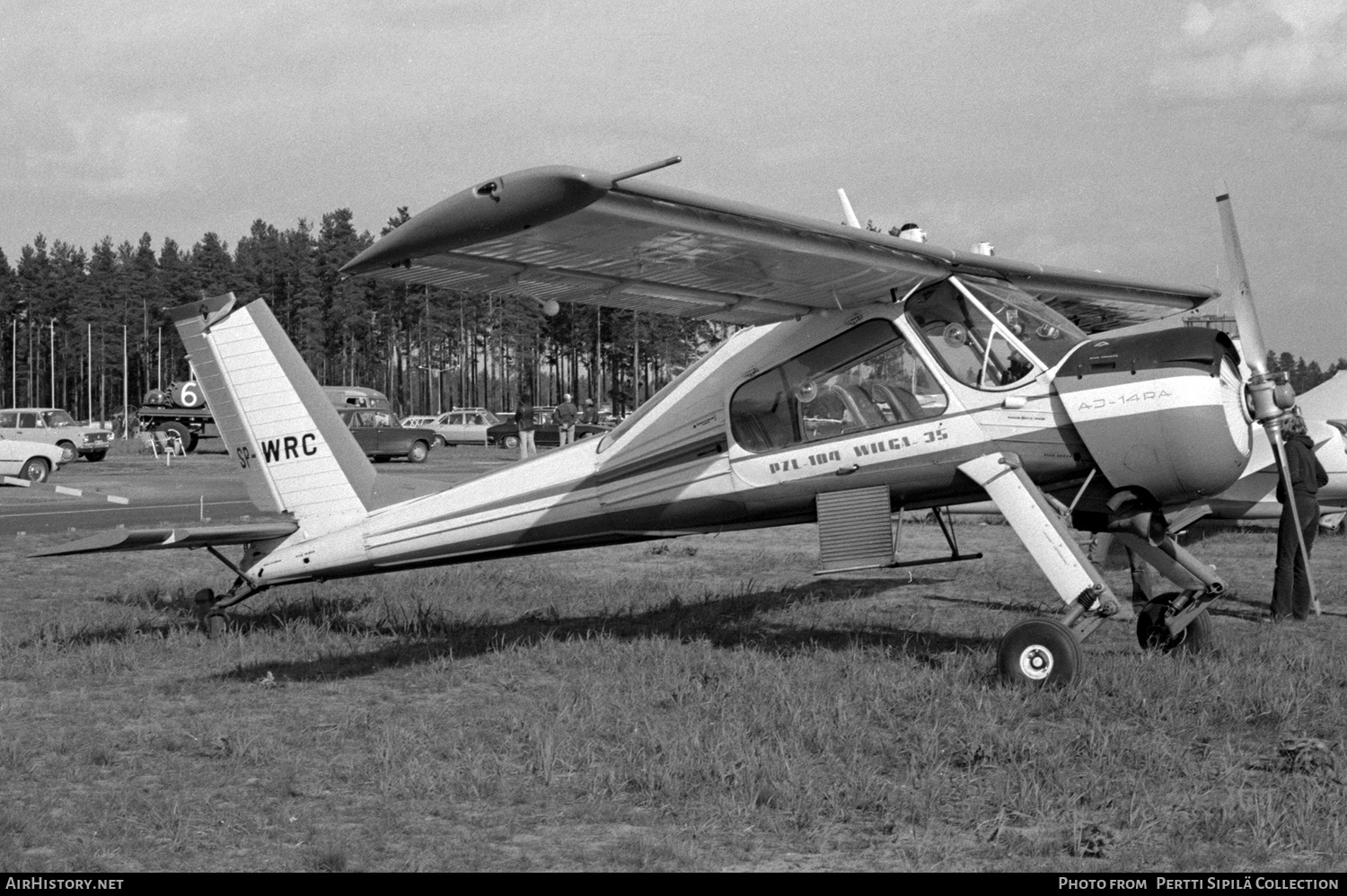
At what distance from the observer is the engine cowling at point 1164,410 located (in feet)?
22.6

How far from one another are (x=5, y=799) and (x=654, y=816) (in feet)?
8.98

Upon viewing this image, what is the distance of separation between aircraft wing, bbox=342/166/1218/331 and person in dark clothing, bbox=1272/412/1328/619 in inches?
102

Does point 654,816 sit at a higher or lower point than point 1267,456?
lower

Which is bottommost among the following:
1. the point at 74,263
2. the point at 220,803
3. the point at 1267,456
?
the point at 220,803

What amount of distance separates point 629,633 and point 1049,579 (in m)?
3.43

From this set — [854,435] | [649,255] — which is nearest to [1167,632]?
[854,435]

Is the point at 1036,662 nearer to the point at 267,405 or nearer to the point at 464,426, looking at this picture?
the point at 267,405

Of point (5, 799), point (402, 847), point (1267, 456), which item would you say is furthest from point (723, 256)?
point (1267, 456)

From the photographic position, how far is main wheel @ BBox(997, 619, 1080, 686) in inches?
260

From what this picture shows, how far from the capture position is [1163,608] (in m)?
7.91

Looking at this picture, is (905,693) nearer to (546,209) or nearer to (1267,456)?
(546,209)

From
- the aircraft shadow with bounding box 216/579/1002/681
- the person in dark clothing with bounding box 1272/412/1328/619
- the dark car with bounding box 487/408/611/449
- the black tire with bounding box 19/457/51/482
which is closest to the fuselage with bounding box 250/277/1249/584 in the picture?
the aircraft shadow with bounding box 216/579/1002/681

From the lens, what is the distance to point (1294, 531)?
373 inches

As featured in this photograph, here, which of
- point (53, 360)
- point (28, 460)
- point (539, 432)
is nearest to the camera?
point (28, 460)
